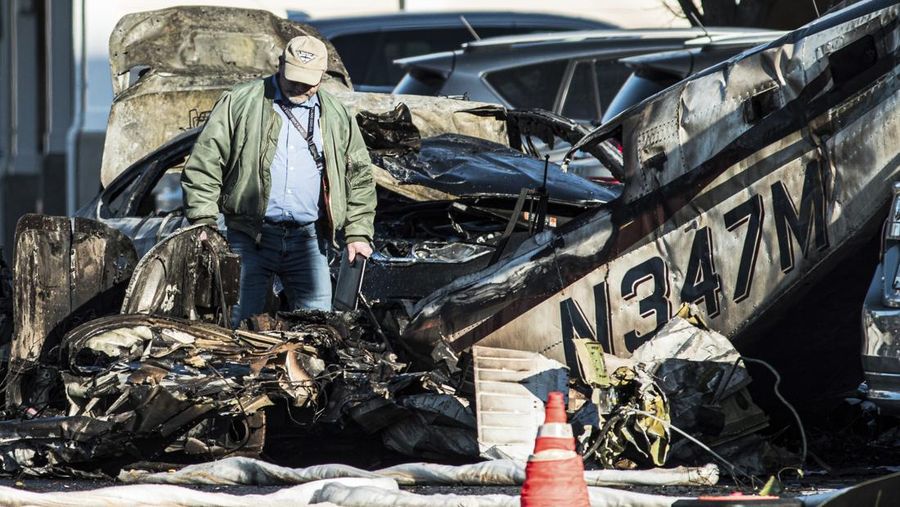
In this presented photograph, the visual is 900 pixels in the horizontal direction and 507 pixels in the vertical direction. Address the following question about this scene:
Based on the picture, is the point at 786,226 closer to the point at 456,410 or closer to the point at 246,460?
the point at 456,410

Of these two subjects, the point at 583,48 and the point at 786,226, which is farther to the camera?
the point at 583,48

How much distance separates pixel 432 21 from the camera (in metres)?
17.6

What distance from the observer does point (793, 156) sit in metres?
6.04

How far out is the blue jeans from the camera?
7.76m

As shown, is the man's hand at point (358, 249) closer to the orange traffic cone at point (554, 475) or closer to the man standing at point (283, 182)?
the man standing at point (283, 182)

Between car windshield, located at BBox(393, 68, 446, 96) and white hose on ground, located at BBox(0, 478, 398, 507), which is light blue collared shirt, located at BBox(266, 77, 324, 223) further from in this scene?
car windshield, located at BBox(393, 68, 446, 96)

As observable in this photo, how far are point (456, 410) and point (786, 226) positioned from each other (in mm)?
1447

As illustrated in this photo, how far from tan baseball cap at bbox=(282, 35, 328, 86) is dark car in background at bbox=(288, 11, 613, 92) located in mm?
9229

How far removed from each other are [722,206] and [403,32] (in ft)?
37.4

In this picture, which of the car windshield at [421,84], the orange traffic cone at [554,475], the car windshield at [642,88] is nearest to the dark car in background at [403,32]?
the car windshield at [421,84]

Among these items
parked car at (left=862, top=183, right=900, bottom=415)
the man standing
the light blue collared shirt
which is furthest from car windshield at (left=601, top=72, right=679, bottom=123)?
parked car at (left=862, top=183, right=900, bottom=415)

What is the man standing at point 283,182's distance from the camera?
25.1 ft

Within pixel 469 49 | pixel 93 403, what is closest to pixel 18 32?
pixel 469 49

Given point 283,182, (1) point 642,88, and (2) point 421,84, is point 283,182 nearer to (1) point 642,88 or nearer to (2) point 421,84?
(1) point 642,88
